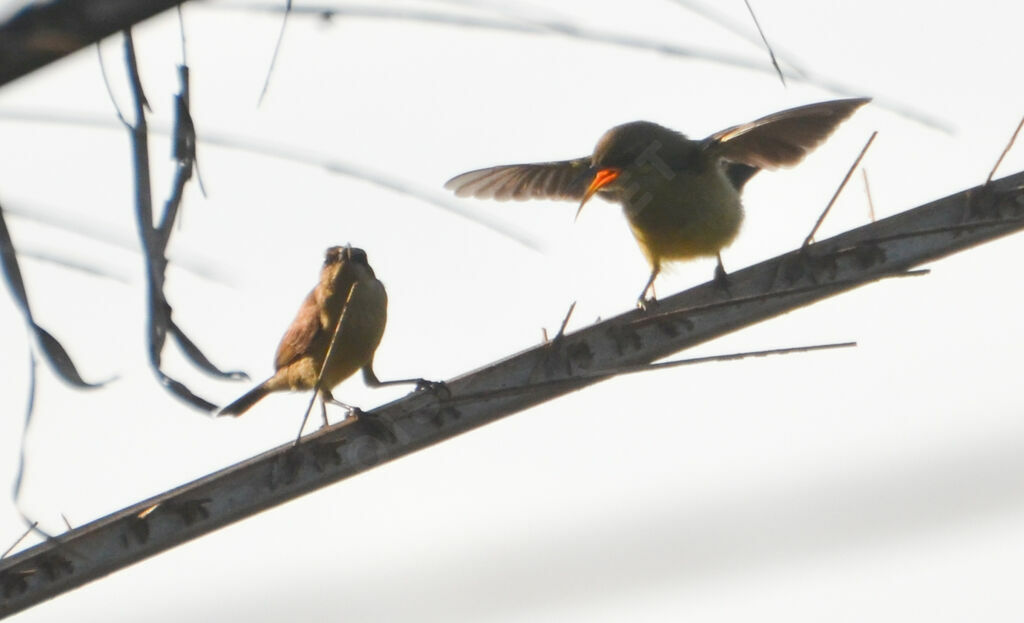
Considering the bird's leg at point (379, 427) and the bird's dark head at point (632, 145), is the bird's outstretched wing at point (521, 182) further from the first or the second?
the bird's leg at point (379, 427)

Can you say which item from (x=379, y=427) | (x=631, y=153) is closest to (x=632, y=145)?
(x=631, y=153)

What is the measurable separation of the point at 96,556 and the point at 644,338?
1127 mm

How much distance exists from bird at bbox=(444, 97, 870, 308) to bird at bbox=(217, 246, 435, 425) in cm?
120

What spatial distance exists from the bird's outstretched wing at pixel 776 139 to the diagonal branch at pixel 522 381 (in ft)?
9.08

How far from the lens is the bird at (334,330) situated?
6.19 meters

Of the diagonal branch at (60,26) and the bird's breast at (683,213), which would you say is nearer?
the diagonal branch at (60,26)

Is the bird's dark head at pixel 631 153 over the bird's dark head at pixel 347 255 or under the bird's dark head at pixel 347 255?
under

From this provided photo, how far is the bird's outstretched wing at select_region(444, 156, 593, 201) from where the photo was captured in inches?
276

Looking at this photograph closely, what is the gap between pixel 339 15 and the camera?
1.31m

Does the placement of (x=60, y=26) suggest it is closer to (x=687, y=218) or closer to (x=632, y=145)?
(x=687, y=218)

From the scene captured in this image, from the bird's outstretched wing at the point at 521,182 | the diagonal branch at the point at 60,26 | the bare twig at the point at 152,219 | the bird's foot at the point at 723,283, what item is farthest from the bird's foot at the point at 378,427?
the bird's outstretched wing at the point at 521,182

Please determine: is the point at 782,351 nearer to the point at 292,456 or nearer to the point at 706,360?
the point at 706,360

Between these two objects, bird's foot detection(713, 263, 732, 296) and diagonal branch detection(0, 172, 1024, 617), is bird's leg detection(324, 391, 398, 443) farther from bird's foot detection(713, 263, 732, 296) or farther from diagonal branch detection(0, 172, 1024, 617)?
bird's foot detection(713, 263, 732, 296)

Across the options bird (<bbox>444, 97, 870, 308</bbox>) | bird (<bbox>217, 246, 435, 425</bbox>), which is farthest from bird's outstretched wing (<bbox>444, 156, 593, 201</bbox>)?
bird (<bbox>217, 246, 435, 425</bbox>)
